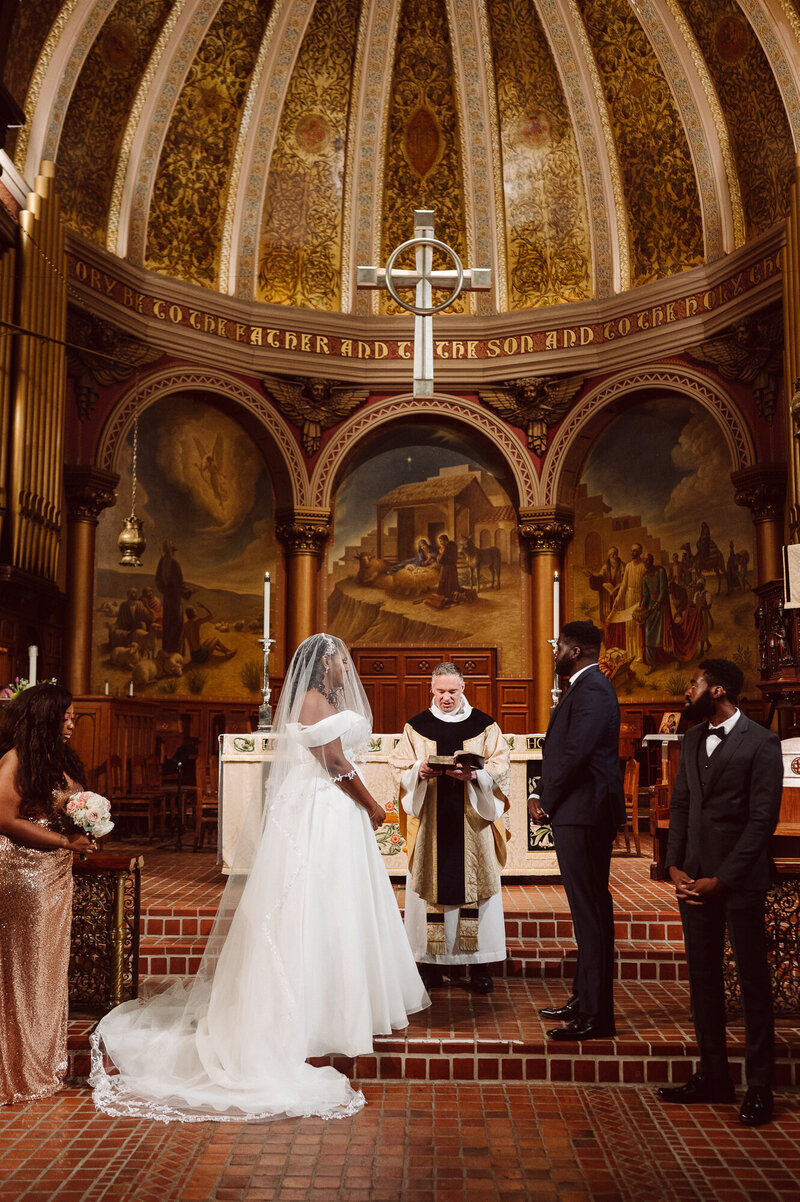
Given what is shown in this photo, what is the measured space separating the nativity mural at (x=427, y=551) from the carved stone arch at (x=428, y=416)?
427 millimetres

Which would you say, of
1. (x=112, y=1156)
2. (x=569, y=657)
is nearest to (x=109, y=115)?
(x=569, y=657)

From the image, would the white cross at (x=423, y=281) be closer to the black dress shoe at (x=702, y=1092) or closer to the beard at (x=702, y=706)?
the beard at (x=702, y=706)

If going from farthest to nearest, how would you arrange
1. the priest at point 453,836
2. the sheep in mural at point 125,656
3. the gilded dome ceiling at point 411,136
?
the sheep in mural at point 125,656 < the gilded dome ceiling at point 411,136 < the priest at point 453,836

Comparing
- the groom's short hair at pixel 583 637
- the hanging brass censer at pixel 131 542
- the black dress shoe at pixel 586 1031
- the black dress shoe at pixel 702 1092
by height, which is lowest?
the black dress shoe at pixel 702 1092

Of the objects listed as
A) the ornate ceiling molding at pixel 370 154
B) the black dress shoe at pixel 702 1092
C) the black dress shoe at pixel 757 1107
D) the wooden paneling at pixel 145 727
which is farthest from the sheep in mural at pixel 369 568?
the black dress shoe at pixel 757 1107

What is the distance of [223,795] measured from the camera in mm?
8562

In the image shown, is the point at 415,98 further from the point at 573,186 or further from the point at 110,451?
the point at 110,451

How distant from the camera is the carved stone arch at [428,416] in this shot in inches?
586

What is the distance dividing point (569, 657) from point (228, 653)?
32.4ft

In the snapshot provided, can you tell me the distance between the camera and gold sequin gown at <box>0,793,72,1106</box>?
15.2 ft

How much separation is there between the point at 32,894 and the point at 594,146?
12945 mm

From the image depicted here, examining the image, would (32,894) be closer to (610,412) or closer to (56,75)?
(56,75)

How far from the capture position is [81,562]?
13180 mm

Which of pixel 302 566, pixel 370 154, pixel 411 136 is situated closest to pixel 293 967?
pixel 302 566
